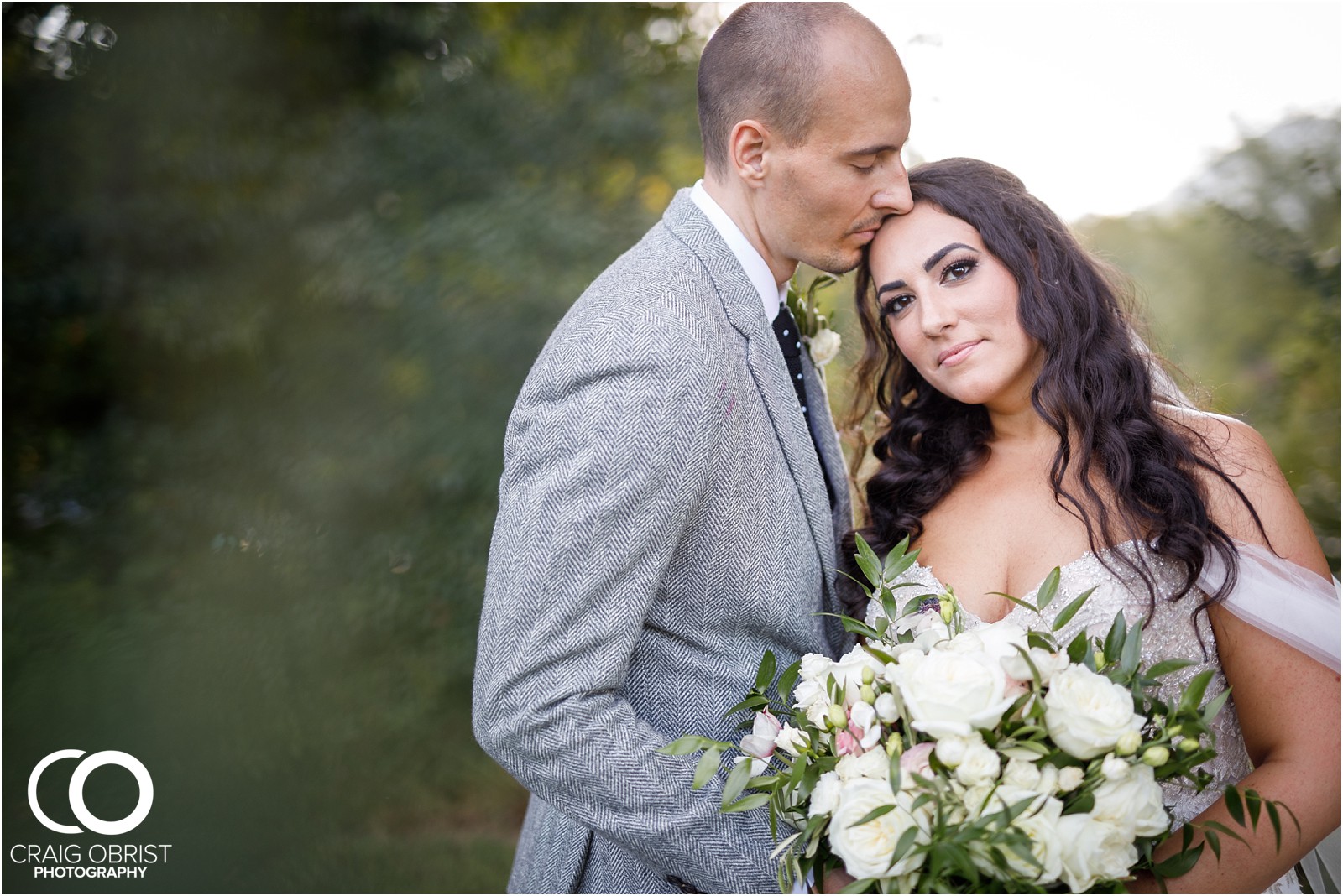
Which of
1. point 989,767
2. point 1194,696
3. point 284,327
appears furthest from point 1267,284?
point 284,327

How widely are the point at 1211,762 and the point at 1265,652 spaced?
297 millimetres

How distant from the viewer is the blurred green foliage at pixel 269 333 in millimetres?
4867

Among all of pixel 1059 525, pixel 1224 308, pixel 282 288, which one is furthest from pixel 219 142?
pixel 1224 308

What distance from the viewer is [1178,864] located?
176 cm

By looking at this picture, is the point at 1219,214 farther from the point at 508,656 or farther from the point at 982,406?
the point at 508,656

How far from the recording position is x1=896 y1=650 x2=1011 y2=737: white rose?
1.61 metres

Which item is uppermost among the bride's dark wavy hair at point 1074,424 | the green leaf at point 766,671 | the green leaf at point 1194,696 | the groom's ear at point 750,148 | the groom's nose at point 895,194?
the groom's ear at point 750,148

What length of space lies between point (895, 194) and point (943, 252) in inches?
7.3

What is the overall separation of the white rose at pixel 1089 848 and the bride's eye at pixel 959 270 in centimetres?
132

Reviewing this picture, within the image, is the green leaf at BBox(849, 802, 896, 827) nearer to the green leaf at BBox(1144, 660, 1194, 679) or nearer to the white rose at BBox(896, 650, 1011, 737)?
the white rose at BBox(896, 650, 1011, 737)

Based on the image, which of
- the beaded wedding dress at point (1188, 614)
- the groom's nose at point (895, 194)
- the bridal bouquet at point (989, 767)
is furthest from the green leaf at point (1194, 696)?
the groom's nose at point (895, 194)

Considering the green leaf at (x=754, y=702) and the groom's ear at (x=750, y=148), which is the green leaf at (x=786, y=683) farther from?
the groom's ear at (x=750, y=148)

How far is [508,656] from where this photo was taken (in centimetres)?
194

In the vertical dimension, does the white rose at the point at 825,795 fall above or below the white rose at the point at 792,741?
below
